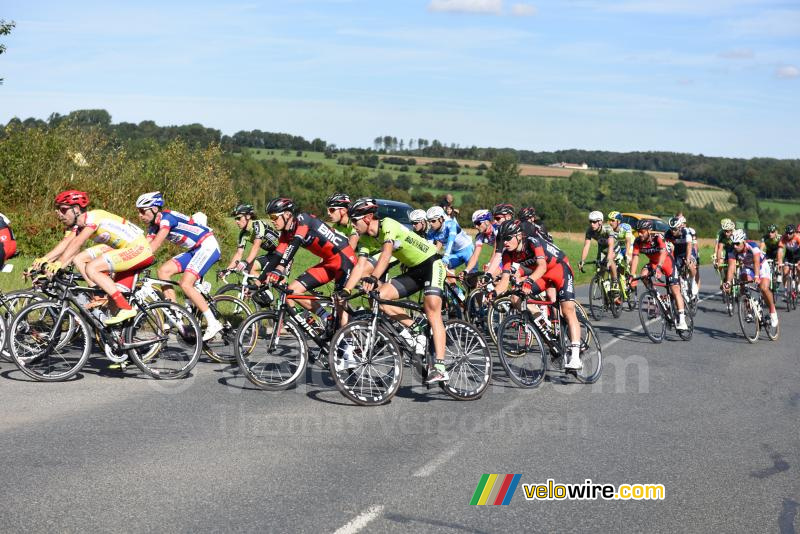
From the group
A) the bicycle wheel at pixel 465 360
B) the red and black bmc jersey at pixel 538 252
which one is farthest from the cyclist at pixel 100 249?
the red and black bmc jersey at pixel 538 252

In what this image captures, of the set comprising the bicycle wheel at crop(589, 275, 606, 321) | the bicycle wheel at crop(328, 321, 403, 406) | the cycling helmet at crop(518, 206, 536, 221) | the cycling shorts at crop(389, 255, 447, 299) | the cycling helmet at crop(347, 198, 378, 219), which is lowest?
the bicycle wheel at crop(589, 275, 606, 321)

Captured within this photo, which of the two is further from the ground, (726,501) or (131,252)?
(131,252)

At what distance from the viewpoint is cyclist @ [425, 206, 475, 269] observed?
13760 millimetres

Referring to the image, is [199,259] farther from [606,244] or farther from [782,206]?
[782,206]

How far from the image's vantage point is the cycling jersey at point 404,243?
8812 millimetres

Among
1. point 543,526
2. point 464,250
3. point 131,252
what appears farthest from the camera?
point 464,250

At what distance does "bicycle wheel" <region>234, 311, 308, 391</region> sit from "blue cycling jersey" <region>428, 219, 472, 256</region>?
491 centimetres

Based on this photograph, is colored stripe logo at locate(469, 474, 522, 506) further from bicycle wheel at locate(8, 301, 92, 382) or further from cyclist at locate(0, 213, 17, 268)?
cyclist at locate(0, 213, 17, 268)

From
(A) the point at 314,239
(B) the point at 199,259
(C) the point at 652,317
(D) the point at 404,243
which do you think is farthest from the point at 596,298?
(D) the point at 404,243

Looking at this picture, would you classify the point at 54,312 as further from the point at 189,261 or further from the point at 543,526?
the point at 543,526

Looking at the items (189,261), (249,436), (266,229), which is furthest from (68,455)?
(266,229)

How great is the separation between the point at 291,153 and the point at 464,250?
304ft

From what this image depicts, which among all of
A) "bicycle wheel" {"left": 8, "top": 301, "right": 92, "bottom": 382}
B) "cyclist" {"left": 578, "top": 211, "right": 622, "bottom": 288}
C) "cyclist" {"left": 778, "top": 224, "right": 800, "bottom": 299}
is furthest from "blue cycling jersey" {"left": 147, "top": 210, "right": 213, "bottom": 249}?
"cyclist" {"left": 778, "top": 224, "right": 800, "bottom": 299}

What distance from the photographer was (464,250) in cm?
1420
